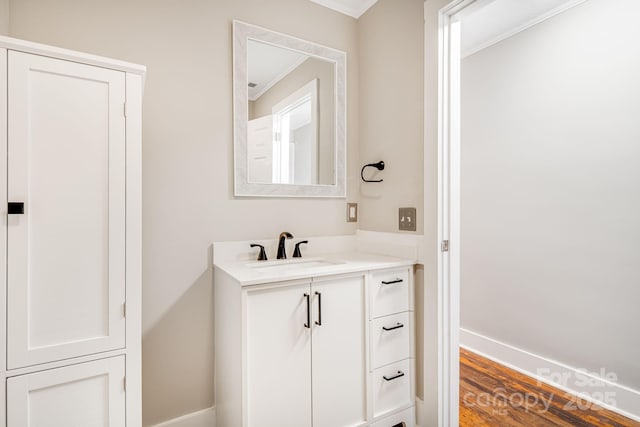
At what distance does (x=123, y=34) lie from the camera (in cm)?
150

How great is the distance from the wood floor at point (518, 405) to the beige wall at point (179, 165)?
5.11ft

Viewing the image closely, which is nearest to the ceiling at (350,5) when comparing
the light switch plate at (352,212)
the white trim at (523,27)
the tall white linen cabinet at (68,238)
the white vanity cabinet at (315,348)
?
the white trim at (523,27)

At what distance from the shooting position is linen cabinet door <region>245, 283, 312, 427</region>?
50.4 inches

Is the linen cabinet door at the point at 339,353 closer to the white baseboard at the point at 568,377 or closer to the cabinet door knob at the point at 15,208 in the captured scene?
the cabinet door knob at the point at 15,208

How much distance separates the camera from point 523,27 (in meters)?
2.26

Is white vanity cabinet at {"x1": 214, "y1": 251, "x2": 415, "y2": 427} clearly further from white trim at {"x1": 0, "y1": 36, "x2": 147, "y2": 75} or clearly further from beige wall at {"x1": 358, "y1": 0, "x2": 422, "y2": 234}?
white trim at {"x1": 0, "y1": 36, "x2": 147, "y2": 75}

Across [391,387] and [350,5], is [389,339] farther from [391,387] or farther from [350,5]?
[350,5]

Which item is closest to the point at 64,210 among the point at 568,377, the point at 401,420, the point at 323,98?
the point at 323,98

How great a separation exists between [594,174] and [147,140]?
2.61 m

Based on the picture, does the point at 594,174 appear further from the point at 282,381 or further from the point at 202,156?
the point at 202,156

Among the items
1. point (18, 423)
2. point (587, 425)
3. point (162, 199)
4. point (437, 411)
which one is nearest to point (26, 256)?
point (18, 423)

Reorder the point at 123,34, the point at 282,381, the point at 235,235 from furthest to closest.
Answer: the point at 235,235, the point at 123,34, the point at 282,381

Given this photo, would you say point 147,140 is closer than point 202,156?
Yes

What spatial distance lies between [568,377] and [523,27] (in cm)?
244
